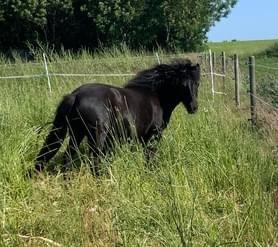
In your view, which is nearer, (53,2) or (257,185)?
(257,185)

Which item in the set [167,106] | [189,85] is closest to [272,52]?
[189,85]

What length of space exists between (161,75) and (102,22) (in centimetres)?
2546

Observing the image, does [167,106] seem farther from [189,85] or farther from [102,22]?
[102,22]

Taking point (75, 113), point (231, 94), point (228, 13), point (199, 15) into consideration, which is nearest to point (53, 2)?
point (199, 15)

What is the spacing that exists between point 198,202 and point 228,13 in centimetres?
3618

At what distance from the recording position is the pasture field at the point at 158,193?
3583mm

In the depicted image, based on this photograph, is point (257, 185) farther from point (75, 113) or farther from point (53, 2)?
point (53, 2)

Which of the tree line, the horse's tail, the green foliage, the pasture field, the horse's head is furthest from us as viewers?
the green foliage

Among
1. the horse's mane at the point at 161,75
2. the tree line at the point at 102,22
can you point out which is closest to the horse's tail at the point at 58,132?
the horse's mane at the point at 161,75

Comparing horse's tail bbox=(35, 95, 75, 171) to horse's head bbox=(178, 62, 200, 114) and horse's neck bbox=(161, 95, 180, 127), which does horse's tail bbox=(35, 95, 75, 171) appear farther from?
horse's head bbox=(178, 62, 200, 114)

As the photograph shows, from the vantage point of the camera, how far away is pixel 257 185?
13.9 ft

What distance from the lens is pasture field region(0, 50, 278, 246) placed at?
3.58 m

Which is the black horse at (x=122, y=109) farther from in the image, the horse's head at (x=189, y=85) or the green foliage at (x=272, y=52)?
the green foliage at (x=272, y=52)

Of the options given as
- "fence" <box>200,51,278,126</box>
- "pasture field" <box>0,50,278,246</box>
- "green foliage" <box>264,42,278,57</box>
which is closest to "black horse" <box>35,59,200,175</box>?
"pasture field" <box>0,50,278,246</box>
